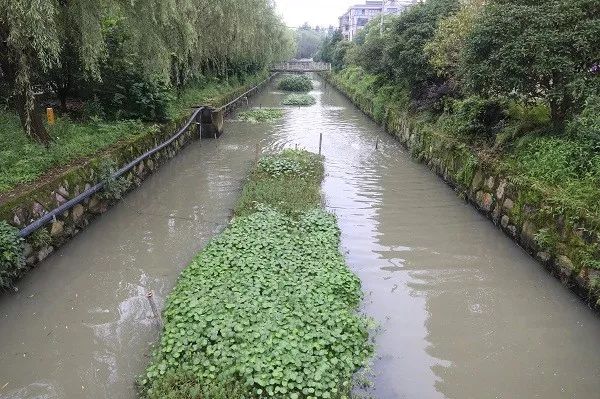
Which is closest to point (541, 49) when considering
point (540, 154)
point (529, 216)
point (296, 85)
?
point (540, 154)

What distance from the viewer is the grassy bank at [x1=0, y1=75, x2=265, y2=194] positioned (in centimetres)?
885

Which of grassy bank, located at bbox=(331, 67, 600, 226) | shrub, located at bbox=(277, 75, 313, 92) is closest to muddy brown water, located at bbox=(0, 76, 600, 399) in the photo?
grassy bank, located at bbox=(331, 67, 600, 226)

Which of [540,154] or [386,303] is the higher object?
[540,154]

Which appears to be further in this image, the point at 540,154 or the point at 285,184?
the point at 285,184

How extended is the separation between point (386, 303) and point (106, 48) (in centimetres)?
1151

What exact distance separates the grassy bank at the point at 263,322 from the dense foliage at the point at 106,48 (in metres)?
5.30

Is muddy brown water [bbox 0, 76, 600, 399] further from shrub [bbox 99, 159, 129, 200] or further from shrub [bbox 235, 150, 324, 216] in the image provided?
shrub [bbox 235, 150, 324, 216]

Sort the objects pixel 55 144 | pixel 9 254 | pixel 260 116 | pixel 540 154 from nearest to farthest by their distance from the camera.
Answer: pixel 9 254, pixel 540 154, pixel 55 144, pixel 260 116

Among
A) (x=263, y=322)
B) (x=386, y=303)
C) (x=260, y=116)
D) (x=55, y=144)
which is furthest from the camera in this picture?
(x=260, y=116)

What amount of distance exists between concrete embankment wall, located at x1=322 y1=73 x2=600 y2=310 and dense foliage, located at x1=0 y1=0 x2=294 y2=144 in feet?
29.7

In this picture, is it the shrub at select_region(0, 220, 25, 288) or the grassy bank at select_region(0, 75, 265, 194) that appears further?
the grassy bank at select_region(0, 75, 265, 194)

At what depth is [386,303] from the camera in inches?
290

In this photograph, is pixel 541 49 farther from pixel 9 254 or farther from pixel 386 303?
pixel 9 254

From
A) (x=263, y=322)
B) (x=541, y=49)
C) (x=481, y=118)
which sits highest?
(x=541, y=49)
